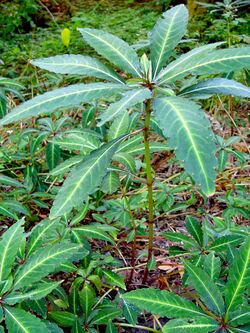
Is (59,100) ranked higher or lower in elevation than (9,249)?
higher

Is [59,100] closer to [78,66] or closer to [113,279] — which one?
[78,66]

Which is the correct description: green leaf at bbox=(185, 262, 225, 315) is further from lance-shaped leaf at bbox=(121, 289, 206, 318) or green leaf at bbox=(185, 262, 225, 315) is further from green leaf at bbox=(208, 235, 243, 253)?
green leaf at bbox=(208, 235, 243, 253)

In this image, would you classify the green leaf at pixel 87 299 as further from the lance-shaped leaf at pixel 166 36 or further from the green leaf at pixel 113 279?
the lance-shaped leaf at pixel 166 36

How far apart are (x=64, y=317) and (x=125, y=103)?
27.1 inches

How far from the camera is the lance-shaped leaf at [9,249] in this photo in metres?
1.20

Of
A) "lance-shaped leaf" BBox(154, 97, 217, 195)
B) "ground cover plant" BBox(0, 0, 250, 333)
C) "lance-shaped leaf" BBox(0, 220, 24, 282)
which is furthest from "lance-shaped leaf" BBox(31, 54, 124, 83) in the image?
"lance-shaped leaf" BBox(0, 220, 24, 282)

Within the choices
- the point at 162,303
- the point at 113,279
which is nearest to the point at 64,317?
the point at 113,279

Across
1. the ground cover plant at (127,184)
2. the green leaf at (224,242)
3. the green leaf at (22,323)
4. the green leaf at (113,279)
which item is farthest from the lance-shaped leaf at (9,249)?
the green leaf at (224,242)

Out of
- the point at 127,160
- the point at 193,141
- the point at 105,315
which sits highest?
the point at 193,141

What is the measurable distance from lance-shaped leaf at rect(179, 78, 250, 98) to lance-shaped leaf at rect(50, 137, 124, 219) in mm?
254

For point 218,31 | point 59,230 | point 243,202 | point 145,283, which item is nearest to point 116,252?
point 145,283

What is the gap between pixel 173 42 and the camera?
4.06ft

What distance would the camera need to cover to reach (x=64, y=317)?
1358mm

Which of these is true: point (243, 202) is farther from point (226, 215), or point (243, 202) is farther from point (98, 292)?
point (98, 292)
